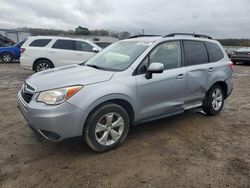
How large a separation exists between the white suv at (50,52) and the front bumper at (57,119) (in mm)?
7917

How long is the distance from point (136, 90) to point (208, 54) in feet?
7.57

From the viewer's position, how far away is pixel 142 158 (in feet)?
12.8

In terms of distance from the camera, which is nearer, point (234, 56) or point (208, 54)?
point (208, 54)

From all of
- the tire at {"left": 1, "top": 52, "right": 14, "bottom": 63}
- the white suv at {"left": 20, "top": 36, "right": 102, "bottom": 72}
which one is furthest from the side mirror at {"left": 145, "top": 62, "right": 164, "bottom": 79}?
the tire at {"left": 1, "top": 52, "right": 14, "bottom": 63}

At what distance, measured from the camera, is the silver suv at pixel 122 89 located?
143 inches

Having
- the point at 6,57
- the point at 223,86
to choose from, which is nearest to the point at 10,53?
the point at 6,57

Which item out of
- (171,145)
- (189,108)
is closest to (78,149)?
(171,145)

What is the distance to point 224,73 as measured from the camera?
231 inches

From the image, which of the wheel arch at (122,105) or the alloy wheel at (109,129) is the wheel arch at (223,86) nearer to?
the wheel arch at (122,105)

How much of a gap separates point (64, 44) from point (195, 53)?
753 cm

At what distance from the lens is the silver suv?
11.9ft

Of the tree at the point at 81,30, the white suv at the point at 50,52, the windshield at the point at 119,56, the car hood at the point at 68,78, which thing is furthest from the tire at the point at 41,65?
the tree at the point at 81,30

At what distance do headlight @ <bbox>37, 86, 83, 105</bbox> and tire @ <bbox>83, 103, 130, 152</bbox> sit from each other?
1.35 ft

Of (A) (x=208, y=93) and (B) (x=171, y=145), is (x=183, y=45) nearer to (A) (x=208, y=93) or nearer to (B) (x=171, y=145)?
(A) (x=208, y=93)
